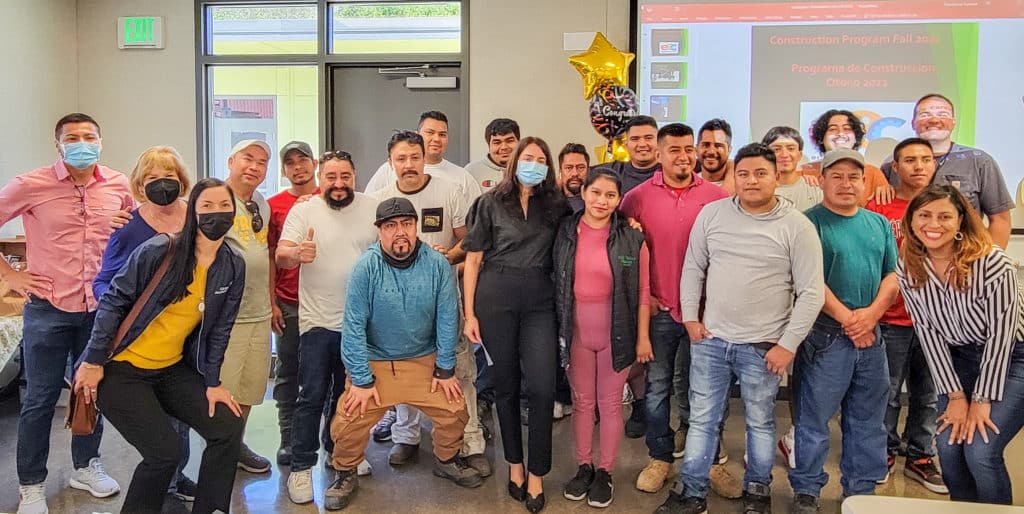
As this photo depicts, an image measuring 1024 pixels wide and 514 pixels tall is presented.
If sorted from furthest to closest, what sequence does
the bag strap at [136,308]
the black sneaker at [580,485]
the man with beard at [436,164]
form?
the man with beard at [436,164]
the black sneaker at [580,485]
the bag strap at [136,308]

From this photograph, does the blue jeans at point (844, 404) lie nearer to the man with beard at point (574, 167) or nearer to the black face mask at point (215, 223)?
the man with beard at point (574, 167)

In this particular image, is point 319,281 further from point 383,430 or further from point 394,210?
point 383,430

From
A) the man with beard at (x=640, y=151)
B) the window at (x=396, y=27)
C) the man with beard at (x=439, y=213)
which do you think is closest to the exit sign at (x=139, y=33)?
the window at (x=396, y=27)

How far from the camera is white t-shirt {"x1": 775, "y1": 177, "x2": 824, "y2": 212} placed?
118 inches

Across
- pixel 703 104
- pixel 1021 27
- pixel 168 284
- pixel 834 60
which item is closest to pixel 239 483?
pixel 168 284

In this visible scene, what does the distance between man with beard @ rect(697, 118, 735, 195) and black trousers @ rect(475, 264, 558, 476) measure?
1.00 metres

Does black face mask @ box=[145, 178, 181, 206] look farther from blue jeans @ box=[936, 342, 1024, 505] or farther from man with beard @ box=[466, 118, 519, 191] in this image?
blue jeans @ box=[936, 342, 1024, 505]

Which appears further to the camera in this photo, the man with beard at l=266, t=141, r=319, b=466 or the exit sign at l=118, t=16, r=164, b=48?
the exit sign at l=118, t=16, r=164, b=48

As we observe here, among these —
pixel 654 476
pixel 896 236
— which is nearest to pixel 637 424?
pixel 654 476

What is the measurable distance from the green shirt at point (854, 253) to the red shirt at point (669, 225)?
18.2 inches

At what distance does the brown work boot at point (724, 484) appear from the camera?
9.41ft

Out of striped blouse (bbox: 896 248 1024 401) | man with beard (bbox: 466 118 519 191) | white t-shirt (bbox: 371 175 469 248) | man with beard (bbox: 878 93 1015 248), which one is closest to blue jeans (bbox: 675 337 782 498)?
striped blouse (bbox: 896 248 1024 401)

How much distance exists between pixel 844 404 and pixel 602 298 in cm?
103

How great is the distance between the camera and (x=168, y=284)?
2.22 m
